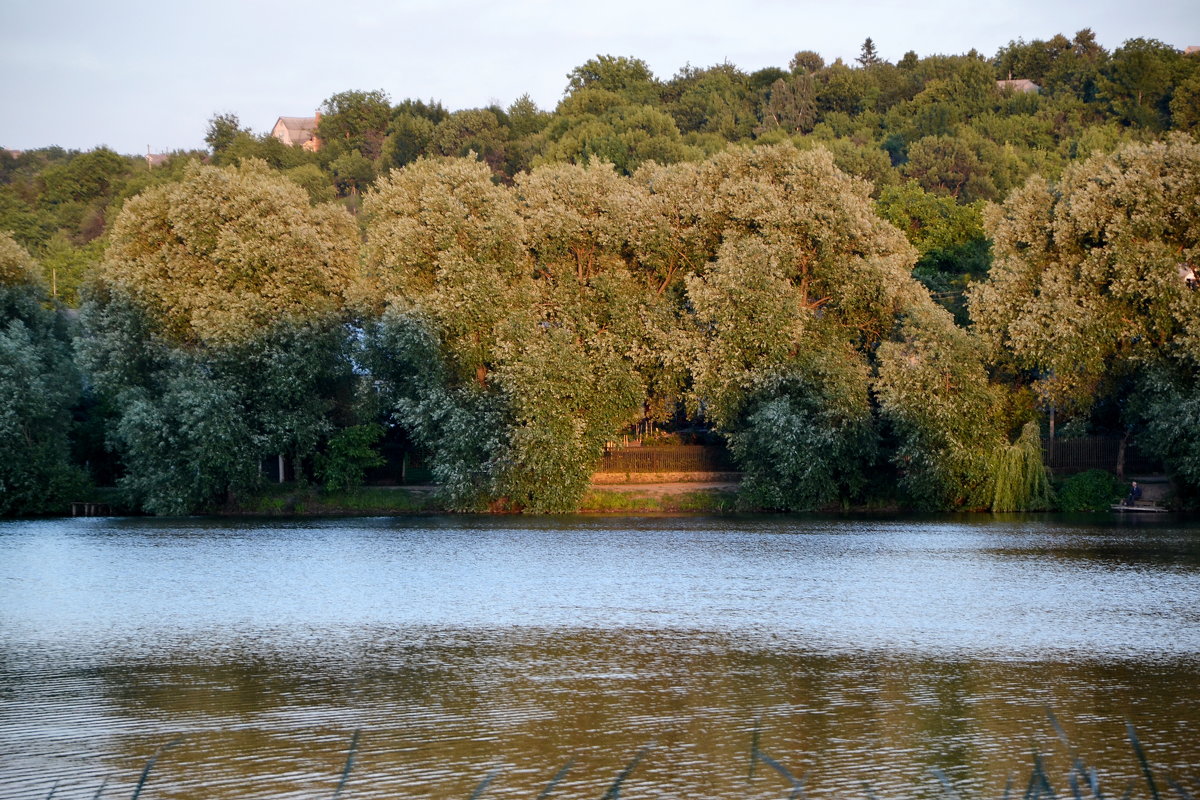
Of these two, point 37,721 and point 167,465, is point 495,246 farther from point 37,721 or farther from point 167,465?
point 37,721

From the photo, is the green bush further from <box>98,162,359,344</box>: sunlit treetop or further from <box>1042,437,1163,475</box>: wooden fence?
<box>98,162,359,344</box>: sunlit treetop

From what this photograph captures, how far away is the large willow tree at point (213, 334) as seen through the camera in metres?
54.7

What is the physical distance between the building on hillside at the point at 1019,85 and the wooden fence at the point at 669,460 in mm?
95716

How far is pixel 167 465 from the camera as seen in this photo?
55094 millimetres

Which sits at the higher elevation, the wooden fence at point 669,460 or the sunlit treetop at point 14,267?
the sunlit treetop at point 14,267

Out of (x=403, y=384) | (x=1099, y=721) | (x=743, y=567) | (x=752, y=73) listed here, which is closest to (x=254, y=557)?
(x=743, y=567)

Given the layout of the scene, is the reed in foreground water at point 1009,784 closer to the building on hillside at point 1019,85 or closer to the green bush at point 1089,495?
the green bush at point 1089,495

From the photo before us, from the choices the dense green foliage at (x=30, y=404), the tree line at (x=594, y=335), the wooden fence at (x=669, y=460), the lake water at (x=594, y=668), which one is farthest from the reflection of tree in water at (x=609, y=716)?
the wooden fence at (x=669, y=460)

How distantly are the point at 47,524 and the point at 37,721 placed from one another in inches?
1448

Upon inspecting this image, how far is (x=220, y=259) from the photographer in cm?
5625

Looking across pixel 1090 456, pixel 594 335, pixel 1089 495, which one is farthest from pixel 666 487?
pixel 1090 456

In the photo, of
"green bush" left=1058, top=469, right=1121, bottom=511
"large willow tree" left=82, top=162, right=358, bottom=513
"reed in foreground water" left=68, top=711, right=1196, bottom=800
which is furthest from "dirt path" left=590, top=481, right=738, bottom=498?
"reed in foreground water" left=68, top=711, right=1196, bottom=800

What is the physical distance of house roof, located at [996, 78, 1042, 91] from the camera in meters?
146

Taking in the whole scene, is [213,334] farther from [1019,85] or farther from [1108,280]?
[1019,85]
